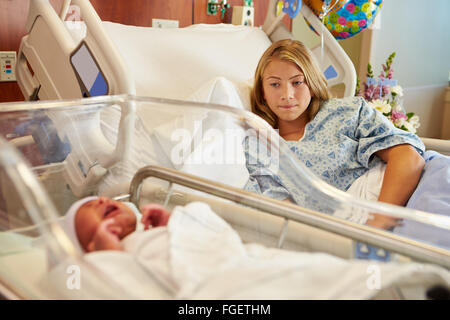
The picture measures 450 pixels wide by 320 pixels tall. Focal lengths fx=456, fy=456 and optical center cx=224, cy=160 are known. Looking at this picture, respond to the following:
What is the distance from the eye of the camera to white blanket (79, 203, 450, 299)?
527 mm

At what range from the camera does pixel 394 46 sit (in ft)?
12.9

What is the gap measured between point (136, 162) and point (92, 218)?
1.18 ft

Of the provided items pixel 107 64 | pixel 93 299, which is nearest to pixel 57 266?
pixel 93 299

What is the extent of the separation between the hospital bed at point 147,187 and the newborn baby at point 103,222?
0.03 m

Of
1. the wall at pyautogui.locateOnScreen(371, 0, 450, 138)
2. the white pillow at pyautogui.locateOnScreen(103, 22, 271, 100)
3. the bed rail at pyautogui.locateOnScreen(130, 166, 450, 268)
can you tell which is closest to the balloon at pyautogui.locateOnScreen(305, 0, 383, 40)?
the white pillow at pyautogui.locateOnScreen(103, 22, 271, 100)

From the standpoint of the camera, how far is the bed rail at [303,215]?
680mm

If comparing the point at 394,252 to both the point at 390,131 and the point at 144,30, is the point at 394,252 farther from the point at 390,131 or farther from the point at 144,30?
the point at 144,30

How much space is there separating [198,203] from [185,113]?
31cm

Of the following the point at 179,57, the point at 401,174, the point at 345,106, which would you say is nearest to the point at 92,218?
the point at 401,174

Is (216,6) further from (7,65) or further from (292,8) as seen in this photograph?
(7,65)

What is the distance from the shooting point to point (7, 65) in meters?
1.90

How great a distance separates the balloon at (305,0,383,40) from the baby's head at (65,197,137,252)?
172 centimetres

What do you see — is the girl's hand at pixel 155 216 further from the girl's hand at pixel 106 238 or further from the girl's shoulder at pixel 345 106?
the girl's shoulder at pixel 345 106

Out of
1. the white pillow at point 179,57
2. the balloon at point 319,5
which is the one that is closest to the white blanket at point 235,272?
the white pillow at point 179,57
